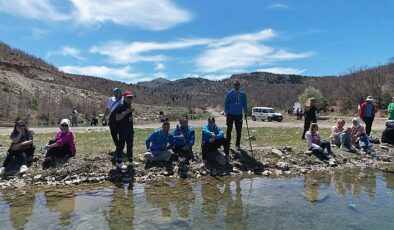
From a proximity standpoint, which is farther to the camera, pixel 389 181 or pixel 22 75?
pixel 22 75

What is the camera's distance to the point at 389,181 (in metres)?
12.0

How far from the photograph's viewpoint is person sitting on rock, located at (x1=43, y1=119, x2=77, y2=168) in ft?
42.0

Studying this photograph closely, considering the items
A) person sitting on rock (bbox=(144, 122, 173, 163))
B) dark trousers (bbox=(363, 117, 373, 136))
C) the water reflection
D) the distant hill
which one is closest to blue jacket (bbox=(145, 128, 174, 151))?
person sitting on rock (bbox=(144, 122, 173, 163))

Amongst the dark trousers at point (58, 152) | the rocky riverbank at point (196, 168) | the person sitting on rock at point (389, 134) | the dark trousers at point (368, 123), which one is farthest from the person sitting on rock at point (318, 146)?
the dark trousers at point (58, 152)

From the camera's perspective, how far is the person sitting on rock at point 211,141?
44.0 ft

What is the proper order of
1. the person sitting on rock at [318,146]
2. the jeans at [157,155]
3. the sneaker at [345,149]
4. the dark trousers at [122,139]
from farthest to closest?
the sneaker at [345,149]
the person sitting on rock at [318,146]
the jeans at [157,155]
the dark trousers at [122,139]

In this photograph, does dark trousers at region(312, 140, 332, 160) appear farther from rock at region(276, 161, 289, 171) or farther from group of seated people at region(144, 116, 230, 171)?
group of seated people at region(144, 116, 230, 171)

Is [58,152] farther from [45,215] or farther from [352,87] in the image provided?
[352,87]

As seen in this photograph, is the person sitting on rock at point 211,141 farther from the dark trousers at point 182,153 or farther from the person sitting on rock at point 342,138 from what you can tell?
the person sitting on rock at point 342,138

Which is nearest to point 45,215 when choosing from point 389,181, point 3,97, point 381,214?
point 381,214

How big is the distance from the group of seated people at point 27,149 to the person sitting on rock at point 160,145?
7.39 ft

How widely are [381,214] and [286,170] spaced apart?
16.3 feet

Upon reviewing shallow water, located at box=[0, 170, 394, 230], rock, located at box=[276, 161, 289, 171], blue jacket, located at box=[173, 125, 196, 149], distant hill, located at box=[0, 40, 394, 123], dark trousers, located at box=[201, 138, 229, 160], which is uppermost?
distant hill, located at box=[0, 40, 394, 123]

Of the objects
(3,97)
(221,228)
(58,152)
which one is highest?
(3,97)
